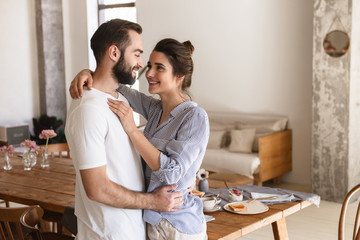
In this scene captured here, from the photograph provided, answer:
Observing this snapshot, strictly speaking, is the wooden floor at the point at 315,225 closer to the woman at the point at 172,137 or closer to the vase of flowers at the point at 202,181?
the vase of flowers at the point at 202,181

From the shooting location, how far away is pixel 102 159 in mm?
1913

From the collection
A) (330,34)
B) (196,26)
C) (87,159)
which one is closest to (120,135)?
(87,159)

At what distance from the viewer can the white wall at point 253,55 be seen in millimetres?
6676

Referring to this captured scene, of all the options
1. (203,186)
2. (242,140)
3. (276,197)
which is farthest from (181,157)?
(242,140)

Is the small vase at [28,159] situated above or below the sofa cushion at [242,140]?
above

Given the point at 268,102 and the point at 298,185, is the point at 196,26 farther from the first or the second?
the point at 298,185

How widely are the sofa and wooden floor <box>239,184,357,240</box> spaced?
86 centimetres

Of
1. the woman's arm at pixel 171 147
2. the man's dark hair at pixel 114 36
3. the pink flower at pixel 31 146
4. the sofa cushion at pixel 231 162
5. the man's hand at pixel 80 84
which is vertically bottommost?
the sofa cushion at pixel 231 162

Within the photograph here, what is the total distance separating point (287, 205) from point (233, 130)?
3.92 metres

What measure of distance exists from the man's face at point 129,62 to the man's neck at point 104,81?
2 cm

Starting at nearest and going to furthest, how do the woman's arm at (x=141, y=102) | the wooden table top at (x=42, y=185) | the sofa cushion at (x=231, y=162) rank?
the woman's arm at (x=141, y=102) < the wooden table top at (x=42, y=185) < the sofa cushion at (x=231, y=162)

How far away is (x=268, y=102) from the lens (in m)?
7.02

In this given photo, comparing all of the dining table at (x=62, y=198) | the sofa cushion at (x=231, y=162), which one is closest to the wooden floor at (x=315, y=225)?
the sofa cushion at (x=231, y=162)

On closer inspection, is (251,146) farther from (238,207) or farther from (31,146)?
(238,207)
